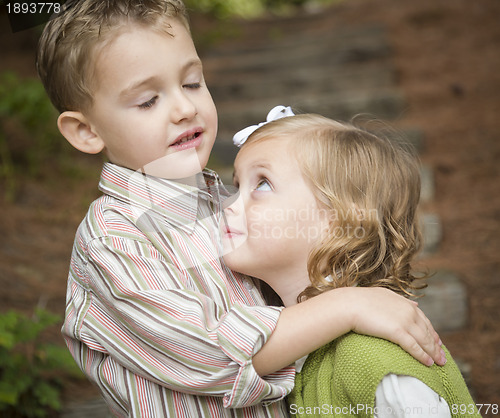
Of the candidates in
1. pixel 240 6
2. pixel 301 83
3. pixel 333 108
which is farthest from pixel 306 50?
pixel 240 6

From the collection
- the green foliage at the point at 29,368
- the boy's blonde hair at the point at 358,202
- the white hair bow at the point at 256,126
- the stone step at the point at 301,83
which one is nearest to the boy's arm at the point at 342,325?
the boy's blonde hair at the point at 358,202

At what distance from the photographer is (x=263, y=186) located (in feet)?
5.75

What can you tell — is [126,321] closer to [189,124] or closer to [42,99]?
[189,124]

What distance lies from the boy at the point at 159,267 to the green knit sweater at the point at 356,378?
0.13 ft

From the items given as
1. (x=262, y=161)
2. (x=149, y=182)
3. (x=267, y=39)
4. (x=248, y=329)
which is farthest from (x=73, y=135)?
(x=267, y=39)

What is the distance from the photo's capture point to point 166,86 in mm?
1634

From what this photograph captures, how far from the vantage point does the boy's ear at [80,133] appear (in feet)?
5.64

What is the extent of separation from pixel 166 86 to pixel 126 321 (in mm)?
657

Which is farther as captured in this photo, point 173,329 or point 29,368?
point 29,368

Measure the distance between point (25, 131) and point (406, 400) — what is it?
4.14 metres

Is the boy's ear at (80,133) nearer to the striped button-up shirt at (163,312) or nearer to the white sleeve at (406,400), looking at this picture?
the striped button-up shirt at (163,312)

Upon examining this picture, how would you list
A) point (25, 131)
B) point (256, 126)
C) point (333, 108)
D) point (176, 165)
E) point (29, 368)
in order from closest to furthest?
point (176, 165), point (256, 126), point (29, 368), point (25, 131), point (333, 108)

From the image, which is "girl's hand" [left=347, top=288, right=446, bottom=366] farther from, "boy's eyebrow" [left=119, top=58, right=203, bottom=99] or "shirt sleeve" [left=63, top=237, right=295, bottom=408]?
"boy's eyebrow" [left=119, top=58, right=203, bottom=99]

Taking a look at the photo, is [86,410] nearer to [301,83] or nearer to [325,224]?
[325,224]
